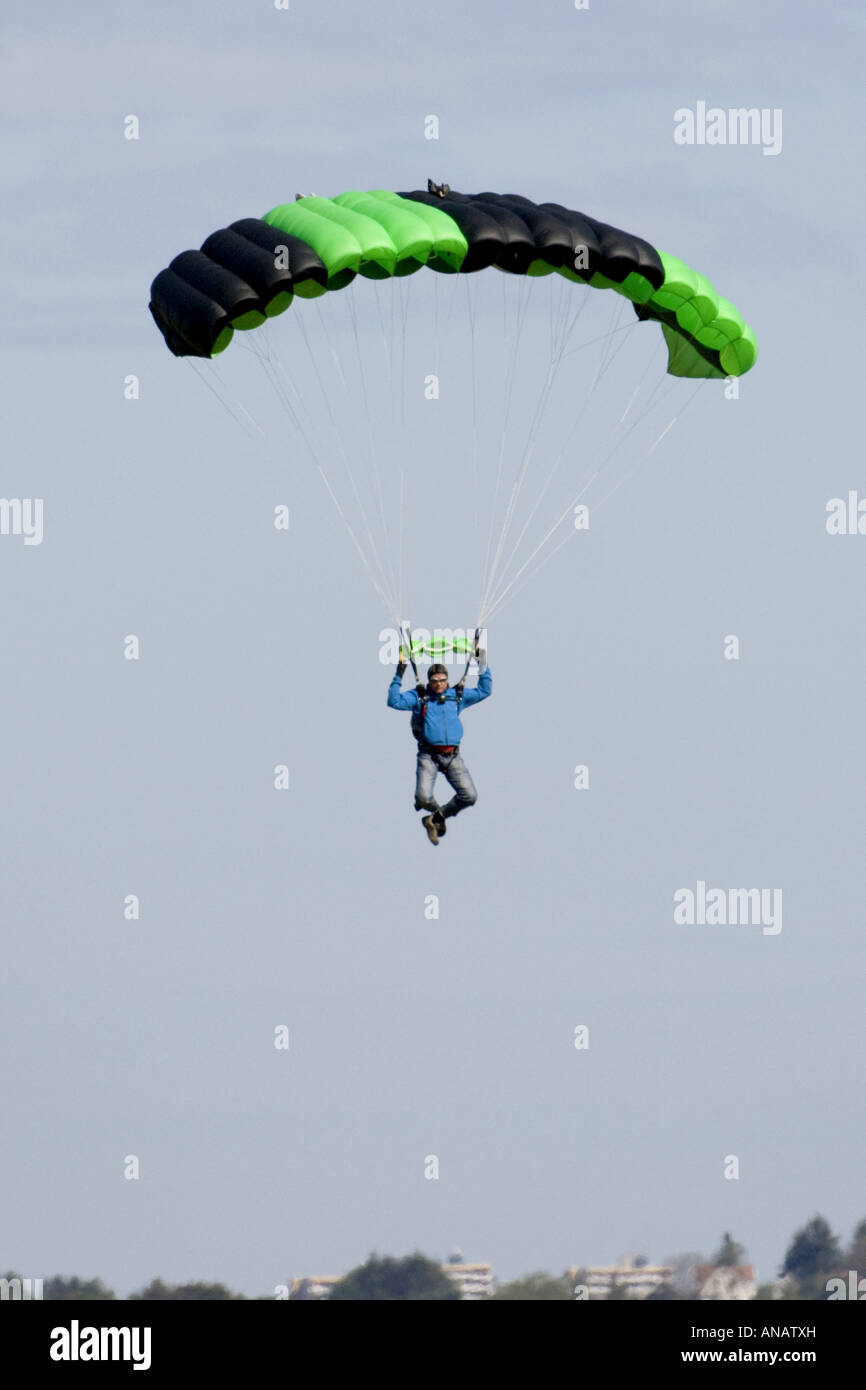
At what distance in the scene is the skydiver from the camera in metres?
34.8

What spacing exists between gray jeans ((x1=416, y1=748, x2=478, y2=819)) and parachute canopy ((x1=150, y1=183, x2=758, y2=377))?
4559 mm

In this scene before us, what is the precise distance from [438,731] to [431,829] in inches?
43.9

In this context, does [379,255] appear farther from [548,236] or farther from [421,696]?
[421,696]

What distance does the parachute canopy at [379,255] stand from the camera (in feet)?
113

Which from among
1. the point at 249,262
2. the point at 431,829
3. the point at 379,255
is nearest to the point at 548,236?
the point at 379,255

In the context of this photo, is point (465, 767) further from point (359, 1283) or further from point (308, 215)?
point (359, 1283)

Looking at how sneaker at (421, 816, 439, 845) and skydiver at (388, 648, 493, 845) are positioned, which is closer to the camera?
skydiver at (388, 648, 493, 845)

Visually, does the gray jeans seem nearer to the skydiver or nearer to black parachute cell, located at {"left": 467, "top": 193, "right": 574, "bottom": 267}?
the skydiver

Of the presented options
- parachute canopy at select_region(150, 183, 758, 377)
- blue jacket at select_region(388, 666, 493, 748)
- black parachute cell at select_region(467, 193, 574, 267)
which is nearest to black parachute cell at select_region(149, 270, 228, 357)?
parachute canopy at select_region(150, 183, 758, 377)

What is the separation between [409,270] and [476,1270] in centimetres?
4995

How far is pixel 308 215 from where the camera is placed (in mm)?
35500

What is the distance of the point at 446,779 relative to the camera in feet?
116
